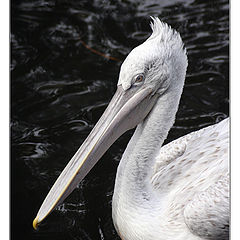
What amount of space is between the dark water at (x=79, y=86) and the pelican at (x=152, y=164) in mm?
549

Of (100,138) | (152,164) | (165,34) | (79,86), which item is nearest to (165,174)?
(152,164)

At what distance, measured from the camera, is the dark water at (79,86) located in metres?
3.84

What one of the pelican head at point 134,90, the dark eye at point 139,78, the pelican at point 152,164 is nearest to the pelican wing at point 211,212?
the pelican at point 152,164

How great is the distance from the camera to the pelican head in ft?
9.52

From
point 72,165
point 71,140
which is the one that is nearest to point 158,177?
point 72,165

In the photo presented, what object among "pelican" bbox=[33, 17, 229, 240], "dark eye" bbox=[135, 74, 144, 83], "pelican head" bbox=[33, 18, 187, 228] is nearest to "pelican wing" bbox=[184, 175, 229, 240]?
"pelican" bbox=[33, 17, 229, 240]

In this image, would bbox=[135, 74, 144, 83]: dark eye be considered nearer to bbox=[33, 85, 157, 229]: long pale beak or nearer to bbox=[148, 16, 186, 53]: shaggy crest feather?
bbox=[33, 85, 157, 229]: long pale beak

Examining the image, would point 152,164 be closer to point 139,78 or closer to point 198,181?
point 198,181

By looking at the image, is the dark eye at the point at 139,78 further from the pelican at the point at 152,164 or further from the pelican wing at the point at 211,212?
the pelican wing at the point at 211,212

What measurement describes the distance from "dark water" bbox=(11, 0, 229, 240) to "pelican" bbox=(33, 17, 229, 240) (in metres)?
0.55

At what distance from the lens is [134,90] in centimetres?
296

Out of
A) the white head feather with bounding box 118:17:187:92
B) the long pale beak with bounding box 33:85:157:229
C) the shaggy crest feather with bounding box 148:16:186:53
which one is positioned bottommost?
the long pale beak with bounding box 33:85:157:229

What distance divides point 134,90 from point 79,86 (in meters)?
2.03
